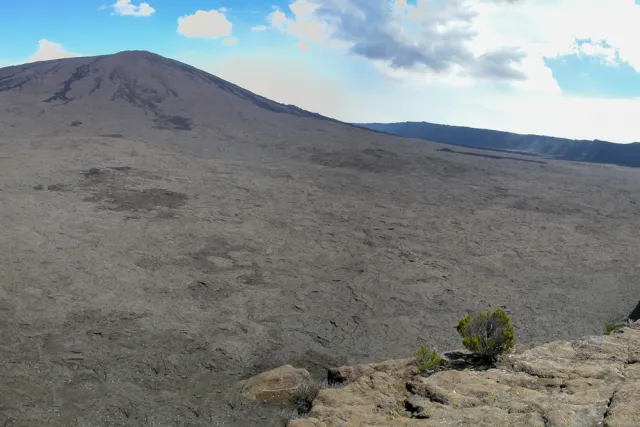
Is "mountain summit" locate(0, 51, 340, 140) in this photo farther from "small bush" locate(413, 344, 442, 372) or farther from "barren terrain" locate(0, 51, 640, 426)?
"small bush" locate(413, 344, 442, 372)

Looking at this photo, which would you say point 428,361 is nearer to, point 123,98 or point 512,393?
point 512,393

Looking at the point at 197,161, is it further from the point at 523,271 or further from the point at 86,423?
the point at 86,423

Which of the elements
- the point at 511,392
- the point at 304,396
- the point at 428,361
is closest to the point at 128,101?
the point at 304,396

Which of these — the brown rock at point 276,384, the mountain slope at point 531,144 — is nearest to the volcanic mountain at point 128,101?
the brown rock at point 276,384

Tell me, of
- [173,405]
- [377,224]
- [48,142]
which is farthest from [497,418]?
[48,142]

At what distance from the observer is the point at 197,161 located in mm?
27922

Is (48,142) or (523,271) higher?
(48,142)

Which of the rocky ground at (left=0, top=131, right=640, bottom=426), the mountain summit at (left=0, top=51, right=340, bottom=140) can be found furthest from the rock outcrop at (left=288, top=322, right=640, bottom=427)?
the mountain summit at (left=0, top=51, right=340, bottom=140)

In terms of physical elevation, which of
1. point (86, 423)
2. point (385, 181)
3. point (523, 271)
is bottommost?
point (86, 423)

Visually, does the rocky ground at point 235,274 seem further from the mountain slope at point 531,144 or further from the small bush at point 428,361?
the mountain slope at point 531,144

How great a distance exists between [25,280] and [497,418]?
1109cm

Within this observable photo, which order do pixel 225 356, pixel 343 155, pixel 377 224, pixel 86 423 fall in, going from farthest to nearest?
pixel 343 155, pixel 377 224, pixel 225 356, pixel 86 423

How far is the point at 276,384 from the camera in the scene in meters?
8.02

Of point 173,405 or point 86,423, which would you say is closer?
point 86,423
